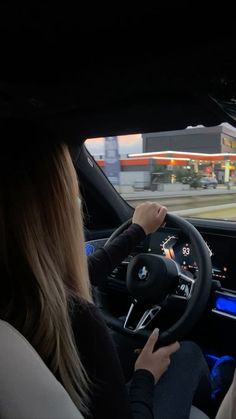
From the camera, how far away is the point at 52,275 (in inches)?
52.3

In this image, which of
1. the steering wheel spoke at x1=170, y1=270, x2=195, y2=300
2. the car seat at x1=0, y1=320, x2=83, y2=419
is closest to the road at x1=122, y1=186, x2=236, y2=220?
the steering wheel spoke at x1=170, y1=270, x2=195, y2=300

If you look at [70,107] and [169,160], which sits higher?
[70,107]

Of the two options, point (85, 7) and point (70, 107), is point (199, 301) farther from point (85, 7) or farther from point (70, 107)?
point (85, 7)

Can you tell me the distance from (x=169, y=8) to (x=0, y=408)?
1.01 meters

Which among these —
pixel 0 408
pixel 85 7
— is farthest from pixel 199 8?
pixel 0 408

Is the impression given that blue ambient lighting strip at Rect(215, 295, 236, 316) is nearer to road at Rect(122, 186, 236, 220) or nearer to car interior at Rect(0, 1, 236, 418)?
car interior at Rect(0, 1, 236, 418)

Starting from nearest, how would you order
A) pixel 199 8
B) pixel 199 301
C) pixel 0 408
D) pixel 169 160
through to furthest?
1. pixel 0 408
2. pixel 199 8
3. pixel 199 301
4. pixel 169 160

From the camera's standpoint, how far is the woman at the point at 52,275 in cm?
124

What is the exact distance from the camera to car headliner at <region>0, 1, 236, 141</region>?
1270mm

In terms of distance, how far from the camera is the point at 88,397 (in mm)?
1264

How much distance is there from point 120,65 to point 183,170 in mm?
1317

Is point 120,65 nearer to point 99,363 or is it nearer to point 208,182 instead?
point 99,363

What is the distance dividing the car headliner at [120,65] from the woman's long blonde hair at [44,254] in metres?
0.29

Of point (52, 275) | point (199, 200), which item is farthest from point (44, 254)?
point (199, 200)
